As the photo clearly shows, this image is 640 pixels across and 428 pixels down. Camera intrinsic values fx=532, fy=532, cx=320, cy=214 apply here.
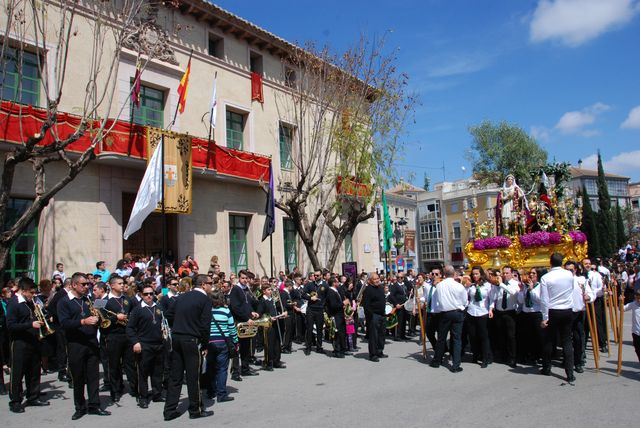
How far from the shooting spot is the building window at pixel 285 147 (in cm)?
2362

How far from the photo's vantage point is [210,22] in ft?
67.6

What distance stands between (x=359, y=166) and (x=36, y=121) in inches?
479

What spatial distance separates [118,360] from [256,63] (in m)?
17.2

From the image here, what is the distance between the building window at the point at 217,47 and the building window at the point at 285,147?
4104 mm

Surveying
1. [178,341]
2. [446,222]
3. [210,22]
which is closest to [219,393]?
[178,341]

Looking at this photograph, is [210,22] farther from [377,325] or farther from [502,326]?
[502,326]

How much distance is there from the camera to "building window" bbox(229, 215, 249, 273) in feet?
69.3

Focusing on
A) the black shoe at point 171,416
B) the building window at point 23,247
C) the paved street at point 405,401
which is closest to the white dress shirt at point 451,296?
the paved street at point 405,401

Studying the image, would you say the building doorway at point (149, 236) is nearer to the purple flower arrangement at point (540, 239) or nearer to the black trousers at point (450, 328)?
the black trousers at point (450, 328)

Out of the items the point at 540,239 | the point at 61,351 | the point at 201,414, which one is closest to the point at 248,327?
the point at 201,414

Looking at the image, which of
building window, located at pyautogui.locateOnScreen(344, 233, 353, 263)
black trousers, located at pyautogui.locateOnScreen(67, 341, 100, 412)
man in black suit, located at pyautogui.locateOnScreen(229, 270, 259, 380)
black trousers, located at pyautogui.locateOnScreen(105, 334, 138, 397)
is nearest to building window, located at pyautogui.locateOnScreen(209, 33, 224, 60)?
building window, located at pyautogui.locateOnScreen(344, 233, 353, 263)

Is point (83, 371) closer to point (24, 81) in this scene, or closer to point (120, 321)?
point (120, 321)

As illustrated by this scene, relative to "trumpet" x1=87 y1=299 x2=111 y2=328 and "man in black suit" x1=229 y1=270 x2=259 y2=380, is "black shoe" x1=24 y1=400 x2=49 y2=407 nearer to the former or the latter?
"trumpet" x1=87 y1=299 x2=111 y2=328

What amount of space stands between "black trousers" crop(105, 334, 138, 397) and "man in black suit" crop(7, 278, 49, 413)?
3.24 ft
